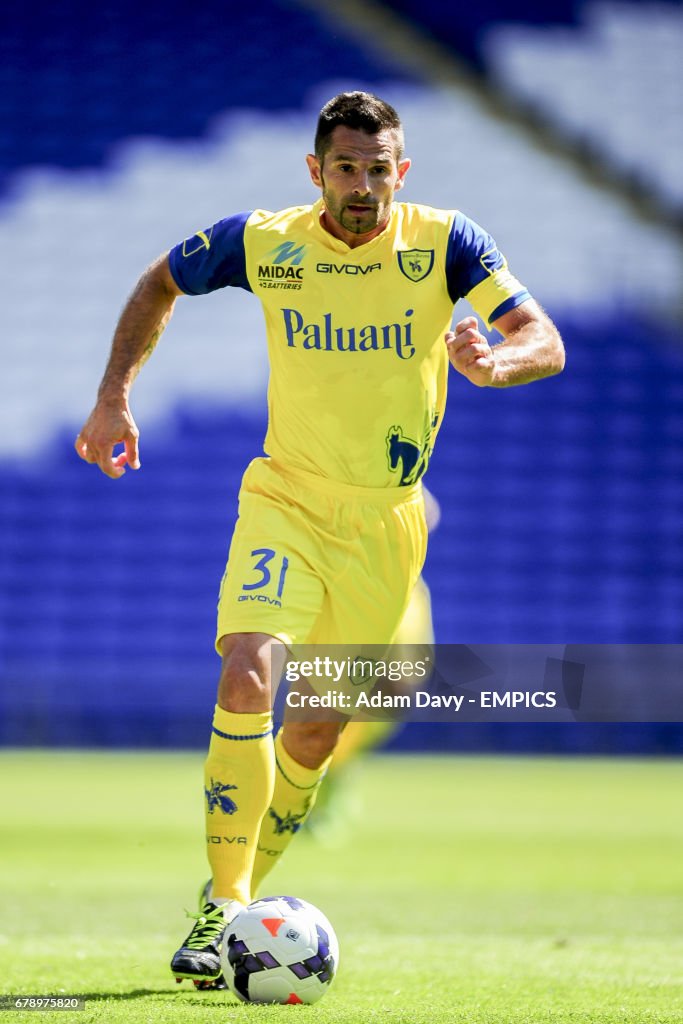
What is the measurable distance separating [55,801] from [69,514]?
5.56m

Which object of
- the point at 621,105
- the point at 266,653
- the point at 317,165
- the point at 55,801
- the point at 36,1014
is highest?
the point at 621,105

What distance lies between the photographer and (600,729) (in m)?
15.4

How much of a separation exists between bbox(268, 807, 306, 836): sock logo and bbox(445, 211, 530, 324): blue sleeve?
1.61m

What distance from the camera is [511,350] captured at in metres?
3.83

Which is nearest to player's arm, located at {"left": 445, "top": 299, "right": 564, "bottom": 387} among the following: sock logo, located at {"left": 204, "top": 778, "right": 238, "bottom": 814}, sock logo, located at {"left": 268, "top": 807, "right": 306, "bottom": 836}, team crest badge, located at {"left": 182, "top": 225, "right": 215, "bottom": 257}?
team crest badge, located at {"left": 182, "top": 225, "right": 215, "bottom": 257}

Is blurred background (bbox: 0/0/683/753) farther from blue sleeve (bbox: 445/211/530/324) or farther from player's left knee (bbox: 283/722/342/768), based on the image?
blue sleeve (bbox: 445/211/530/324)

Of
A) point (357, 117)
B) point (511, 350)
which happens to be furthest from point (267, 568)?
point (357, 117)

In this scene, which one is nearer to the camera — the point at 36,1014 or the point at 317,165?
the point at 36,1014

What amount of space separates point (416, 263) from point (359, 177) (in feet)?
1.04

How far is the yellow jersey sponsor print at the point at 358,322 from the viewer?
420 centimetres

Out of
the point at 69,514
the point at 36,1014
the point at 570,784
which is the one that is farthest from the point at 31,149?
the point at 36,1014

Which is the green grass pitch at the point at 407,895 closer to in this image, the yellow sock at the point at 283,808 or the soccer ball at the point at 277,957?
the soccer ball at the point at 277,957

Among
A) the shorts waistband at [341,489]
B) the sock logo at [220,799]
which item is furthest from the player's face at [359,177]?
the sock logo at [220,799]

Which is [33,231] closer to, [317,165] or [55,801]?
[55,801]
